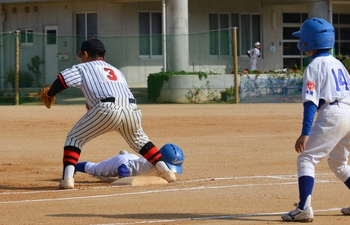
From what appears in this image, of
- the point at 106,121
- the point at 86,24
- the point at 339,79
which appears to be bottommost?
the point at 106,121

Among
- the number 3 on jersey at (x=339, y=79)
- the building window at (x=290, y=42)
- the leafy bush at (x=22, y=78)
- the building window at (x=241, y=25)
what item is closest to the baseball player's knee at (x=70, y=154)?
the number 3 on jersey at (x=339, y=79)

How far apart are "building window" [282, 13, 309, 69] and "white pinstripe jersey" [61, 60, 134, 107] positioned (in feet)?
91.3

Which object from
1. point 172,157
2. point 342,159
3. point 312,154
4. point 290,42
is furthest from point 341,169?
point 290,42

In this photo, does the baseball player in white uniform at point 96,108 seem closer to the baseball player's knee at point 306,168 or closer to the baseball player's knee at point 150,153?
the baseball player's knee at point 150,153

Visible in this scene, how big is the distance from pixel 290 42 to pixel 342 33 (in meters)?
3.49

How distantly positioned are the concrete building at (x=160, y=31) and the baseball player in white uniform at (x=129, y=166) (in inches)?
701

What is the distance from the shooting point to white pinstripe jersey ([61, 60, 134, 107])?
8.80m

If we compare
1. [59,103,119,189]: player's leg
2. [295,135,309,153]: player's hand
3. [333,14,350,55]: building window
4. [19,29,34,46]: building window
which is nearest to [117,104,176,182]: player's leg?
[59,103,119,189]: player's leg

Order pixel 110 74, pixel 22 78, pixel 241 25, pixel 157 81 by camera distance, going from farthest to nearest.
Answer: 1. pixel 241 25
2. pixel 22 78
3. pixel 157 81
4. pixel 110 74

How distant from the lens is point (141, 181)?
920cm

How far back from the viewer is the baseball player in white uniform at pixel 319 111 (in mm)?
6523

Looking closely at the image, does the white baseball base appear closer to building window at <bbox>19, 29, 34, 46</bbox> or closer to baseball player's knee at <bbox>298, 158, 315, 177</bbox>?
baseball player's knee at <bbox>298, 158, 315, 177</bbox>

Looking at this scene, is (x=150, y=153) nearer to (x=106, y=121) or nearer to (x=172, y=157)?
(x=172, y=157)

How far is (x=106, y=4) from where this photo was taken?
3209cm
